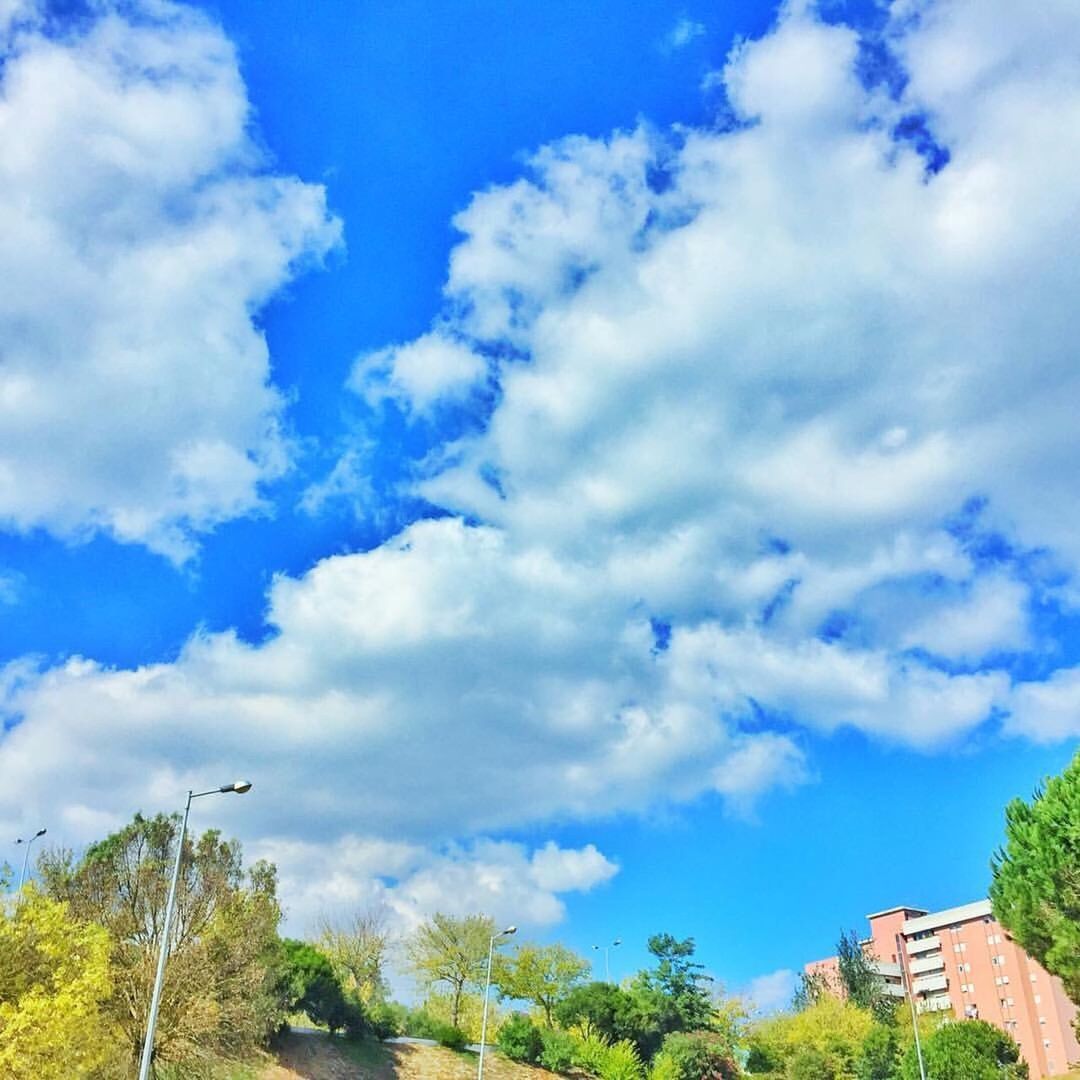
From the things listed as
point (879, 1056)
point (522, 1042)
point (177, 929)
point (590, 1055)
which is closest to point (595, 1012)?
point (590, 1055)

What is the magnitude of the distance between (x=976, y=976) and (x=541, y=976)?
57.8 m

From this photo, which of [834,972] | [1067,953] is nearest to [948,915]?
[834,972]

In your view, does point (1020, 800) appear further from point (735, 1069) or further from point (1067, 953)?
point (735, 1069)

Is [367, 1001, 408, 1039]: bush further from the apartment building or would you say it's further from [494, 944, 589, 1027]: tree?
the apartment building

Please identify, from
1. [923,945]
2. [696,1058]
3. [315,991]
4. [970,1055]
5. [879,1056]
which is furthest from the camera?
[923,945]

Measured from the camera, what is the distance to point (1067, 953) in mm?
31219

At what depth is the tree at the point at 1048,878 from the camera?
31.5m

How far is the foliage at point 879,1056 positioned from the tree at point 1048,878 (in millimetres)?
32863

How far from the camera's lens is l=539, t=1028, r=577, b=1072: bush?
206 ft

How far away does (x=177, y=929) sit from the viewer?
33.8 m

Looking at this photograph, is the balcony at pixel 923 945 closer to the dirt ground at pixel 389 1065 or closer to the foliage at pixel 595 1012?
the foliage at pixel 595 1012

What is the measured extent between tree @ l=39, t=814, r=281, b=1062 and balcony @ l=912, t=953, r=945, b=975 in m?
97.6

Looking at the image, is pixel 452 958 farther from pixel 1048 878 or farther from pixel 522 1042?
pixel 1048 878

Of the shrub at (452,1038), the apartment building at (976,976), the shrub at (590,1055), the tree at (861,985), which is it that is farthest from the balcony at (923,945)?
the shrub at (452,1038)
